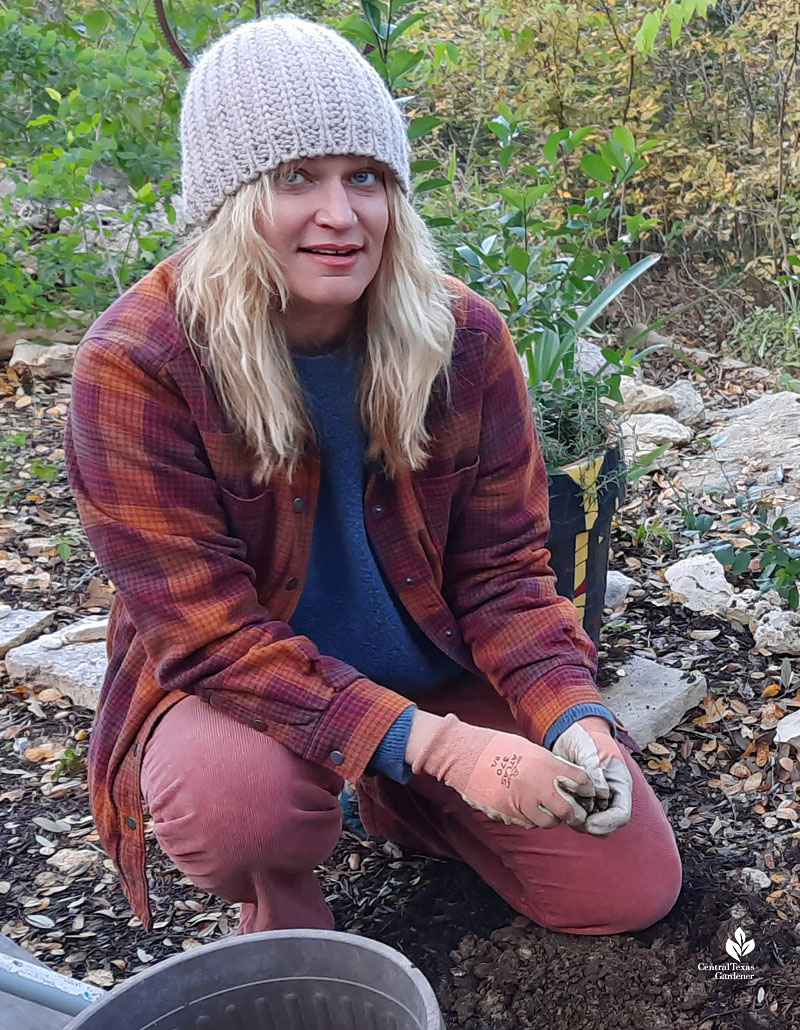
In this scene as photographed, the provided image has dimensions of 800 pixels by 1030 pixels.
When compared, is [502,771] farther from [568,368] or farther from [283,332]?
[568,368]

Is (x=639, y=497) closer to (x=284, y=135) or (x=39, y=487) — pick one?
(x=39, y=487)

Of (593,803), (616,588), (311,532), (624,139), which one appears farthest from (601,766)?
(624,139)

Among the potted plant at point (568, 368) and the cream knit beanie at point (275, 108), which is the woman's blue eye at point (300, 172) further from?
the potted plant at point (568, 368)

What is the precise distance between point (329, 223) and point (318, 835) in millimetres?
879

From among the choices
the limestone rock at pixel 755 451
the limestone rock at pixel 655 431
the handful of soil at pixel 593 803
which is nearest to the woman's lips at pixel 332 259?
the handful of soil at pixel 593 803

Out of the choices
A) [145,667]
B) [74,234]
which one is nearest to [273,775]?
[145,667]

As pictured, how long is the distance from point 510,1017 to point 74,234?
3.12 metres

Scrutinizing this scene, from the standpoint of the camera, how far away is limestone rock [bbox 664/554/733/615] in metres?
2.86

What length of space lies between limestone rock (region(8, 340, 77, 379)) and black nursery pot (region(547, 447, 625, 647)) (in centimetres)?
246

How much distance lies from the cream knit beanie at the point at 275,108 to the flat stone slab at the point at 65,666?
4.60ft

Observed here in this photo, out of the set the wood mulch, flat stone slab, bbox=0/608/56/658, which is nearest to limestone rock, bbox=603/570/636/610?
the wood mulch

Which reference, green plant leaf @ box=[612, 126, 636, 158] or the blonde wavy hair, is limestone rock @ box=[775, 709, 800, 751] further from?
green plant leaf @ box=[612, 126, 636, 158]

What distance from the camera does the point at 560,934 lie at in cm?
187

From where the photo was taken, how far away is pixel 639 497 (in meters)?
3.55
